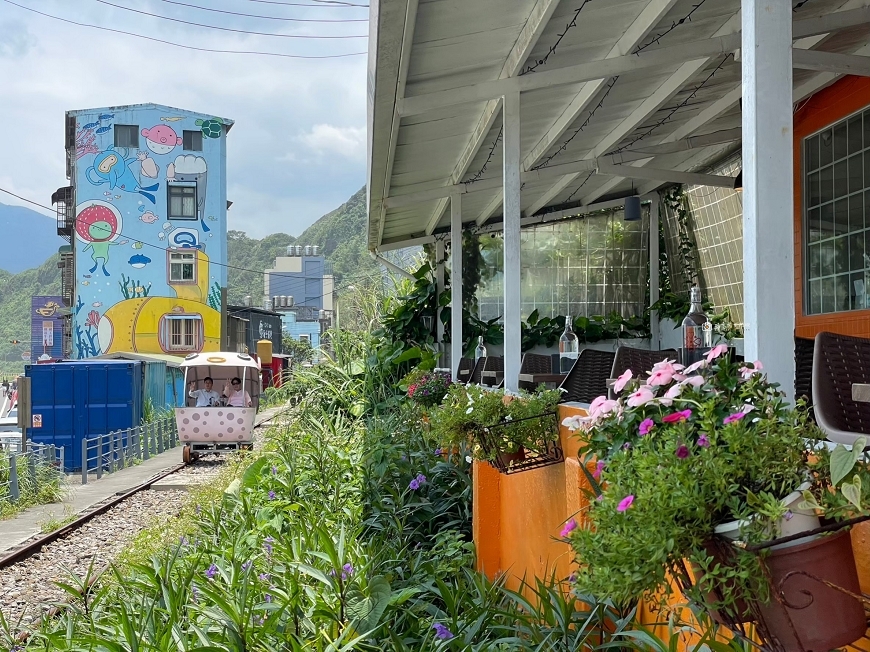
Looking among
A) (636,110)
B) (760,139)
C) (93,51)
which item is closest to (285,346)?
(636,110)

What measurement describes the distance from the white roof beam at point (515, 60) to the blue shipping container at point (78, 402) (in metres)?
12.4

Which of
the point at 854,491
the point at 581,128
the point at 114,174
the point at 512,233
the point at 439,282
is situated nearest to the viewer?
the point at 854,491

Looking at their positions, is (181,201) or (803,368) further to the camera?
(181,201)

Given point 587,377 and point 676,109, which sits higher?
point 676,109

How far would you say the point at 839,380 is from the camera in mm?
2578

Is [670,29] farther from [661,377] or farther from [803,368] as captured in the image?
[661,377]

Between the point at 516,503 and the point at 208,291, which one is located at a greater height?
the point at 208,291

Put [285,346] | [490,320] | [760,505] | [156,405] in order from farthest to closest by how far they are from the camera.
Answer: [285,346]
[156,405]
[490,320]
[760,505]

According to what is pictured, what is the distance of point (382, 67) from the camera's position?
486cm

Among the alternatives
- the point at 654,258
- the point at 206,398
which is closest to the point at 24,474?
the point at 206,398

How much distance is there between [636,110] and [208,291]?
33793 mm

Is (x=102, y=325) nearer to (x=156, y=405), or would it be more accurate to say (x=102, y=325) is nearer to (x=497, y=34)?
(x=156, y=405)

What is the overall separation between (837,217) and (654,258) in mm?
4481

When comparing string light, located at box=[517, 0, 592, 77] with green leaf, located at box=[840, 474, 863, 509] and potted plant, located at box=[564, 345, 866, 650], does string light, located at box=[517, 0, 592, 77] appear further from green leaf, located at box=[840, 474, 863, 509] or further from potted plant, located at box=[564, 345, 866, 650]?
green leaf, located at box=[840, 474, 863, 509]
